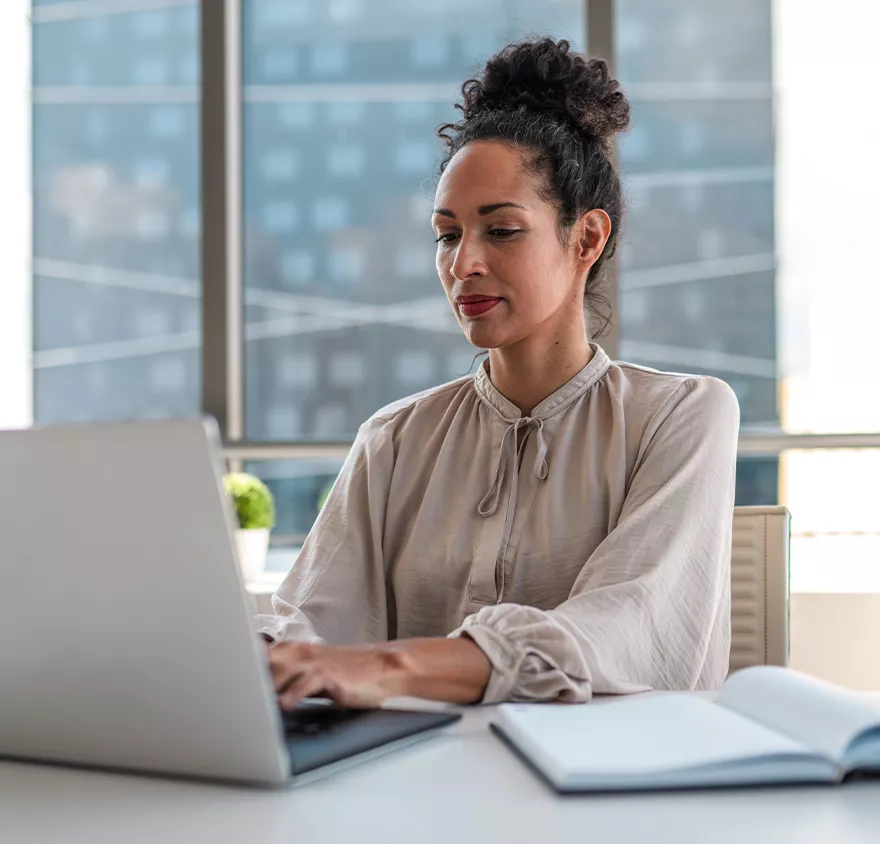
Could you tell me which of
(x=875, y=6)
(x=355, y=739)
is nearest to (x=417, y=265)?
(x=875, y=6)

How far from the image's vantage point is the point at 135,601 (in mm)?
715

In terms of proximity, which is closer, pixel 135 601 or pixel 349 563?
pixel 135 601

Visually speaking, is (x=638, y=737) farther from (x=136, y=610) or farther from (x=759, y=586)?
(x=759, y=586)

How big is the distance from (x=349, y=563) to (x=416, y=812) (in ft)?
3.02

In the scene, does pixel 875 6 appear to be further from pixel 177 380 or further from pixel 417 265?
pixel 177 380

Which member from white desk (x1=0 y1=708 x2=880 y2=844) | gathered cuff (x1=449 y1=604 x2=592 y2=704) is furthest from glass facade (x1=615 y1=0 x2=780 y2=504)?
white desk (x1=0 y1=708 x2=880 y2=844)

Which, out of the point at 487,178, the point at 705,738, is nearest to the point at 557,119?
the point at 487,178

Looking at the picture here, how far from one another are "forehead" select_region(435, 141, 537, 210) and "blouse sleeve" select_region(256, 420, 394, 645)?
0.38 m

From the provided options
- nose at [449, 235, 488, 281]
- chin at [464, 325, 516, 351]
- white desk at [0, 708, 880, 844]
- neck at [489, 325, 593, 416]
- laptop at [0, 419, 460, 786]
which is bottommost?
white desk at [0, 708, 880, 844]

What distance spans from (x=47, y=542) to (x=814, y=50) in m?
3.48

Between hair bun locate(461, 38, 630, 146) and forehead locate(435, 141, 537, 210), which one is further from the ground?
hair bun locate(461, 38, 630, 146)

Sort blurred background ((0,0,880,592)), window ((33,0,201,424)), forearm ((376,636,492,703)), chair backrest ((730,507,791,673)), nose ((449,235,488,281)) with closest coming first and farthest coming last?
1. forearm ((376,636,492,703))
2. nose ((449,235,488,281))
3. chair backrest ((730,507,791,673))
4. blurred background ((0,0,880,592))
5. window ((33,0,201,424))

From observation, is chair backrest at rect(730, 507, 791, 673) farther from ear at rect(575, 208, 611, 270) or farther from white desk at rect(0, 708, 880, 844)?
white desk at rect(0, 708, 880, 844)

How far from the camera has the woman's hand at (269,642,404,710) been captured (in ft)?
3.12
